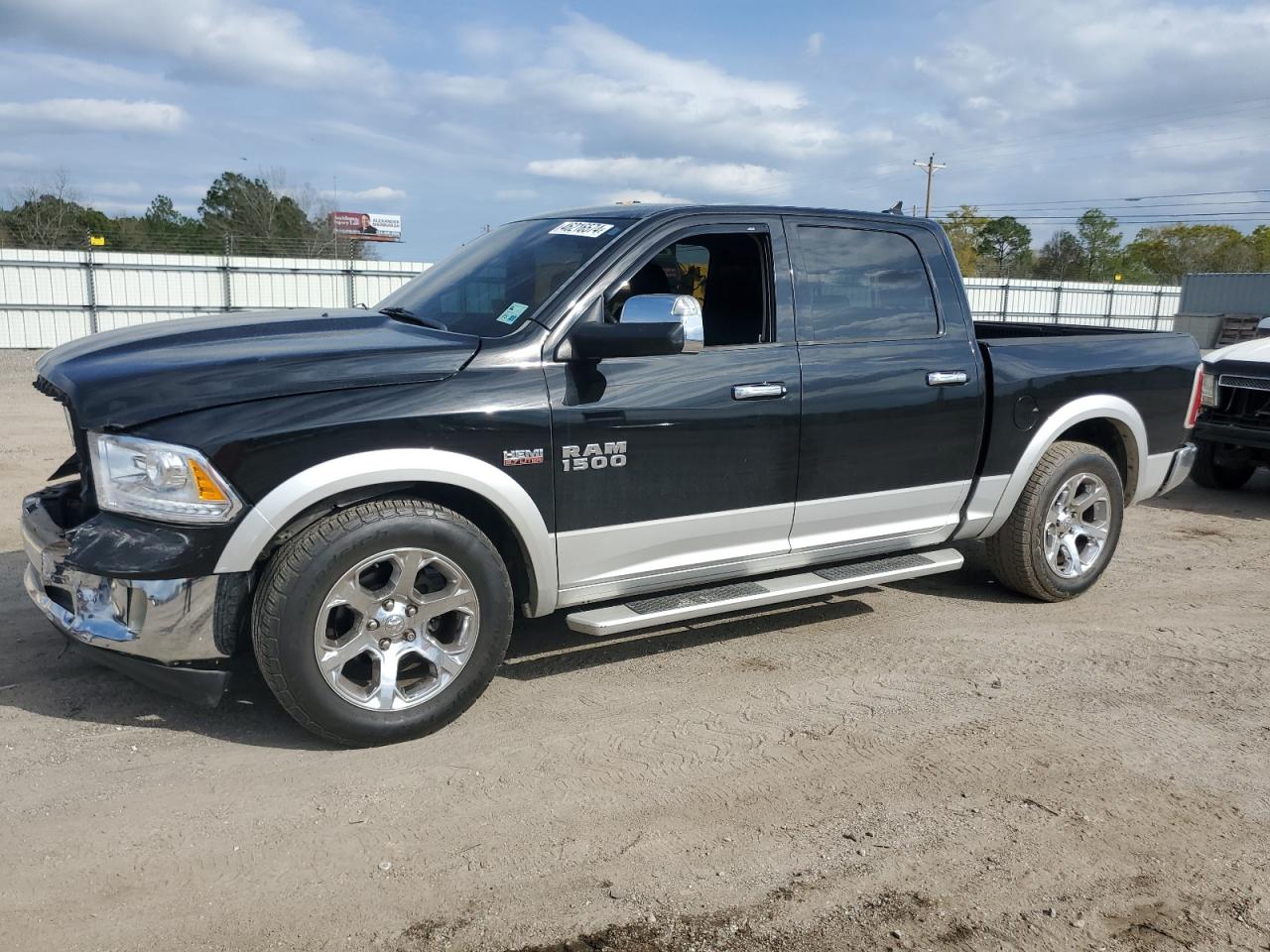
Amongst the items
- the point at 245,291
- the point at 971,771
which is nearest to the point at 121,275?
the point at 245,291

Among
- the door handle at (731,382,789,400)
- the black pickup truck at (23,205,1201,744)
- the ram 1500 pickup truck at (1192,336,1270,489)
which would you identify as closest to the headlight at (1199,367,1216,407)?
the ram 1500 pickup truck at (1192,336,1270,489)

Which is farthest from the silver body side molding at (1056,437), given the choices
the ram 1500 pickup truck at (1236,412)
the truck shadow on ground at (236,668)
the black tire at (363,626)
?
the ram 1500 pickup truck at (1236,412)

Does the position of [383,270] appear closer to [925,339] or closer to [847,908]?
[925,339]

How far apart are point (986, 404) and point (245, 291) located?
838 inches

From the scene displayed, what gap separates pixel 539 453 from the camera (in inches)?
153

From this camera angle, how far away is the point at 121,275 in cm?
2188

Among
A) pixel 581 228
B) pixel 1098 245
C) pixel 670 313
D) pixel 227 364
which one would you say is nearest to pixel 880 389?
pixel 670 313

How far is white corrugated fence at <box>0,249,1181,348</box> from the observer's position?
20953 millimetres

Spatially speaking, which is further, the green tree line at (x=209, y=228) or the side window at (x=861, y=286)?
the green tree line at (x=209, y=228)

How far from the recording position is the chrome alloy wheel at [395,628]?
362cm

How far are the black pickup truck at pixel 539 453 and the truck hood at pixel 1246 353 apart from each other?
3902 millimetres

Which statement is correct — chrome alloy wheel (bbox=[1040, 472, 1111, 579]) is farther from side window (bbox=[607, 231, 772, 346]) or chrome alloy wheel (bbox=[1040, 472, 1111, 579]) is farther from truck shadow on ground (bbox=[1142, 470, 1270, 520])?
truck shadow on ground (bbox=[1142, 470, 1270, 520])

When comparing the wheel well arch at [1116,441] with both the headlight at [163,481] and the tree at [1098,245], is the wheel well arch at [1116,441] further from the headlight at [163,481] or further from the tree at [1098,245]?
the tree at [1098,245]

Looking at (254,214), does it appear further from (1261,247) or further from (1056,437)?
(1261,247)
